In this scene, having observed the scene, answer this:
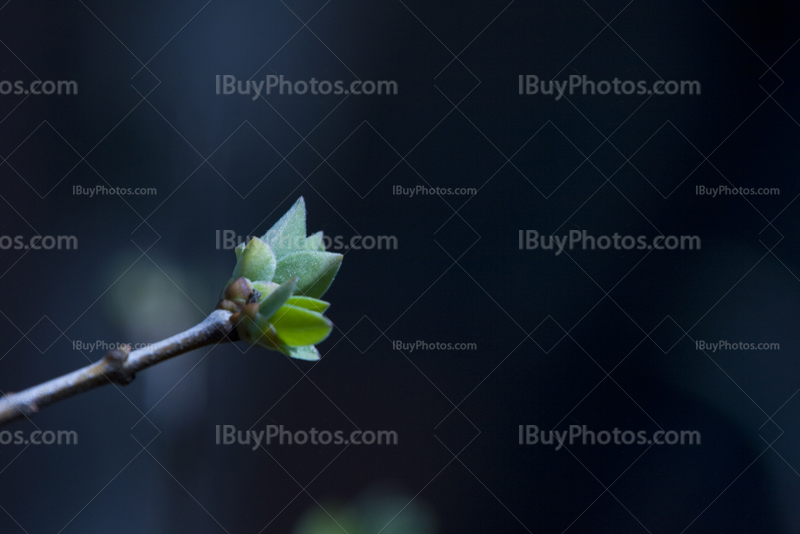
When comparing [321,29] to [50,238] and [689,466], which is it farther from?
Answer: [689,466]

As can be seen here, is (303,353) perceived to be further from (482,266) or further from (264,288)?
(482,266)

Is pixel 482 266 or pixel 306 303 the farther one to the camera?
pixel 482 266

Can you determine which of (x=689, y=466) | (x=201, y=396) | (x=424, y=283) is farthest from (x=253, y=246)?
(x=689, y=466)

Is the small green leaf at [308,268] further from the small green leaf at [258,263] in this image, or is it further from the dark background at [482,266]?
the dark background at [482,266]

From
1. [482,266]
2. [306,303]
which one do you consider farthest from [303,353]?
[482,266]

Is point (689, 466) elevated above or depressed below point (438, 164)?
below

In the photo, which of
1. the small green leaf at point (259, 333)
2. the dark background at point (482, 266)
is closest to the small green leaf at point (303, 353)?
the small green leaf at point (259, 333)
